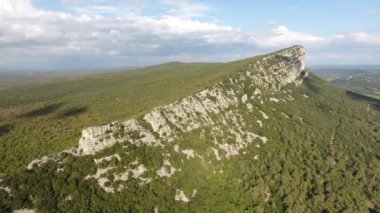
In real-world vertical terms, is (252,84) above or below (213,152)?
above

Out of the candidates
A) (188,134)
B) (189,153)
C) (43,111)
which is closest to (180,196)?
(189,153)

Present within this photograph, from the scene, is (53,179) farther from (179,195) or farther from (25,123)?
(25,123)

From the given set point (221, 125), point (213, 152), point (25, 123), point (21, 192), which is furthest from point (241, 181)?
point (25, 123)

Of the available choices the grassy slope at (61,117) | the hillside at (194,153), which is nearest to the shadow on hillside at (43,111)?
the grassy slope at (61,117)

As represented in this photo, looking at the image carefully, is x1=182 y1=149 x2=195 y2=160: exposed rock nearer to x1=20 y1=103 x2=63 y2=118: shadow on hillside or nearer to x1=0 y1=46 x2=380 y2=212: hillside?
x1=0 y1=46 x2=380 y2=212: hillside

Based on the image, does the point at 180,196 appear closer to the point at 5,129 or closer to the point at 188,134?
the point at 188,134

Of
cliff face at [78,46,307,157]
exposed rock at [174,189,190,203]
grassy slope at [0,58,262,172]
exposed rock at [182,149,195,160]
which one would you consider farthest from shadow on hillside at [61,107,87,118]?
exposed rock at [174,189,190,203]
